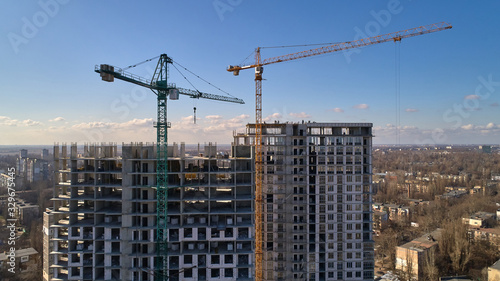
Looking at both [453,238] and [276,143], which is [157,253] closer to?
[276,143]

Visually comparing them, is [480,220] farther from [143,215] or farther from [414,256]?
[143,215]

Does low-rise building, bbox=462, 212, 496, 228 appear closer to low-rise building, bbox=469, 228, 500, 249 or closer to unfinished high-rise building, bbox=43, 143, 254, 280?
low-rise building, bbox=469, 228, 500, 249

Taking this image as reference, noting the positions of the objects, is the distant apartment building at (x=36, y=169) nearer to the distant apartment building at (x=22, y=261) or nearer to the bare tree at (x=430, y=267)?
the distant apartment building at (x=22, y=261)

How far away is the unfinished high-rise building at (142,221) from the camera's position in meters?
22.5

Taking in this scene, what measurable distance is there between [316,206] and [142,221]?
62.5ft

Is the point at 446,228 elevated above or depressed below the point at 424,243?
above

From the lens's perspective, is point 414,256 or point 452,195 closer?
point 414,256

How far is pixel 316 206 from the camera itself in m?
31.6

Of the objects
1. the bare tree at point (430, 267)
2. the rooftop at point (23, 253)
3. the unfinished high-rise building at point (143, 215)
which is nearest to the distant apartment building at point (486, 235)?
the bare tree at point (430, 267)

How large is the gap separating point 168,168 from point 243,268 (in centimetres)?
1103

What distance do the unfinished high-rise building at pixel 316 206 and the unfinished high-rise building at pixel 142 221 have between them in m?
8.36

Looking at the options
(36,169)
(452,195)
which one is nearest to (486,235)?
(452,195)

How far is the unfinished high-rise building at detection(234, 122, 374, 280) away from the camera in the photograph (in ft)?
103

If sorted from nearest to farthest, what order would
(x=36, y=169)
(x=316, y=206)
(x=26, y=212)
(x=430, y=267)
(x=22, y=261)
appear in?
(x=316, y=206) → (x=22, y=261) → (x=430, y=267) → (x=26, y=212) → (x=36, y=169)
